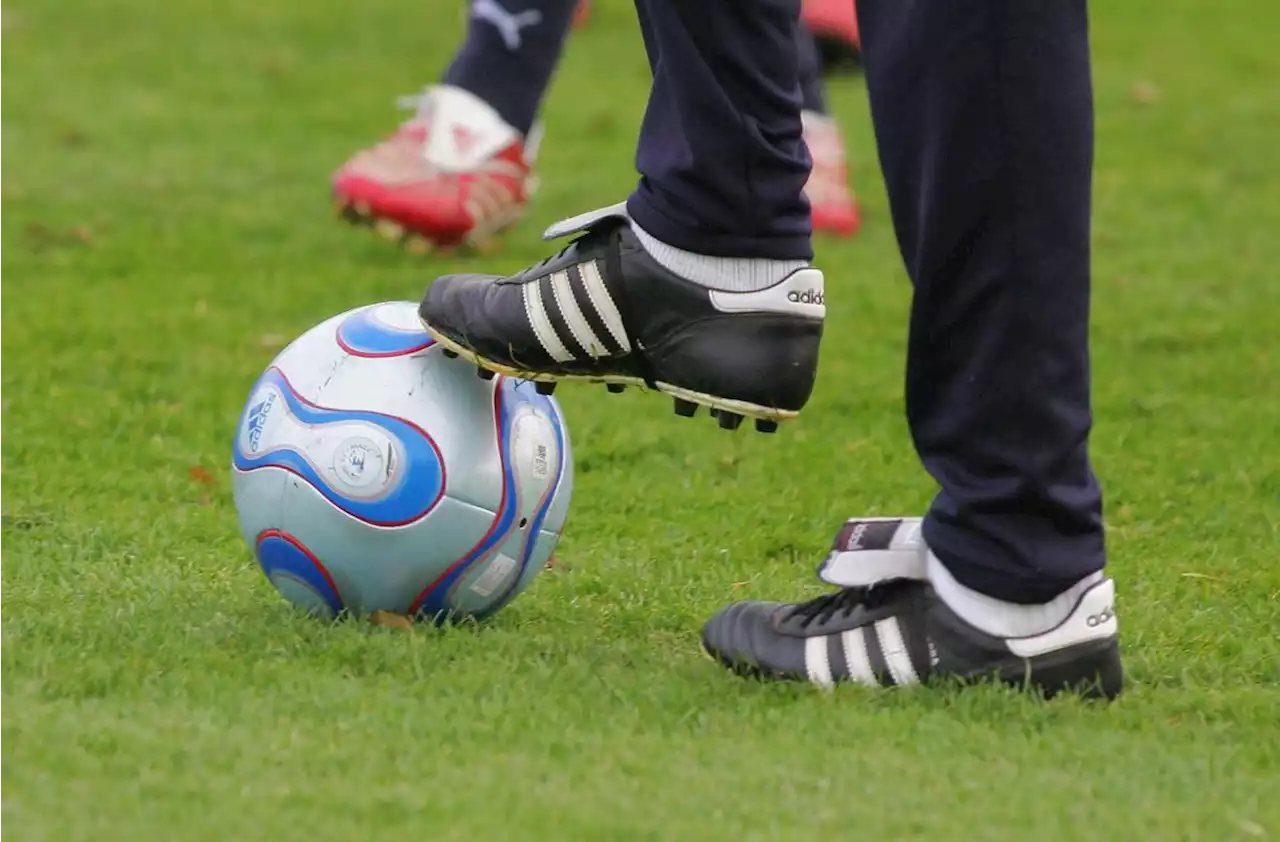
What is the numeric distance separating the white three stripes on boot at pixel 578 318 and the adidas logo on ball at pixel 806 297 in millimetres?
226

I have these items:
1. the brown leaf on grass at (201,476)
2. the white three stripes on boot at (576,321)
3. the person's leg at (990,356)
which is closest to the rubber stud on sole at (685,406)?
the white three stripes on boot at (576,321)

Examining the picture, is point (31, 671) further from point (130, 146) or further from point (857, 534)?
point (130, 146)

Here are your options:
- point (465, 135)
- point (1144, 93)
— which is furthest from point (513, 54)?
point (1144, 93)

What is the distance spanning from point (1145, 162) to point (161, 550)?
501 cm

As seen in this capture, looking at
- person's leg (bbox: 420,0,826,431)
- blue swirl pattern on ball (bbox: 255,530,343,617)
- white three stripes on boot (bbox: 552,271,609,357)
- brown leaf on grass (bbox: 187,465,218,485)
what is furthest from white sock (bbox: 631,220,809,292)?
brown leaf on grass (bbox: 187,465,218,485)

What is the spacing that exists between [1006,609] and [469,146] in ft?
10.8

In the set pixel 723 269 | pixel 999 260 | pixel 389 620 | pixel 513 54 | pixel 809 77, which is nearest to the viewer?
pixel 999 260

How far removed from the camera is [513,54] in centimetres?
544

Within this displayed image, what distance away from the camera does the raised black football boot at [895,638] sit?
2.51 meters

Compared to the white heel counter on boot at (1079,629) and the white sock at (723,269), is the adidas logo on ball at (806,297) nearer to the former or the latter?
the white sock at (723,269)

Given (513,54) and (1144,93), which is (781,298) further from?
(1144,93)

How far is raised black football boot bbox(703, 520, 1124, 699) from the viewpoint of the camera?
8.25 ft

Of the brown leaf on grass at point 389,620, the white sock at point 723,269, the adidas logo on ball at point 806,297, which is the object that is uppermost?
the white sock at point 723,269

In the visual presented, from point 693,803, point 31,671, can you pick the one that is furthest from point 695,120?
point 31,671
